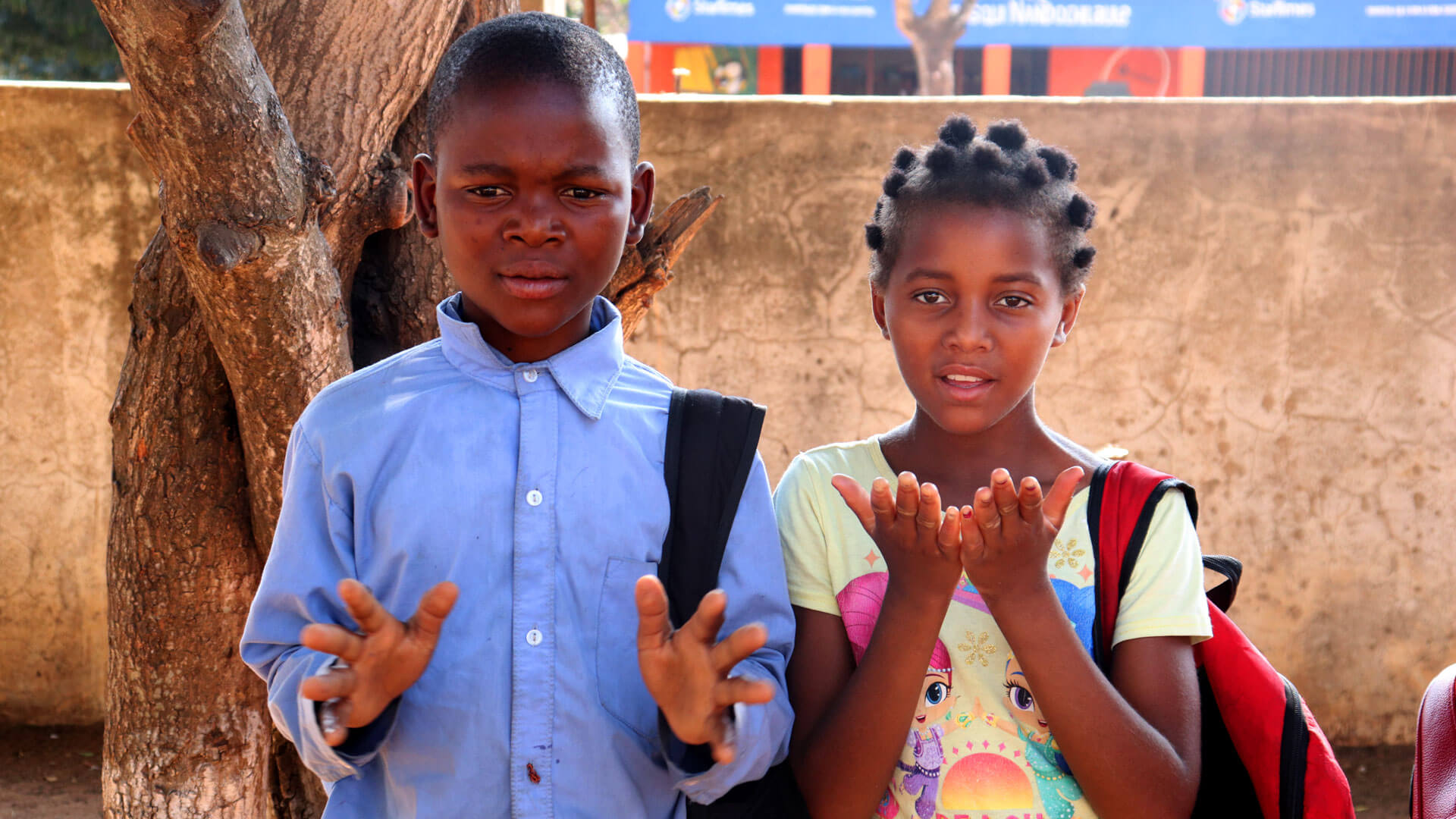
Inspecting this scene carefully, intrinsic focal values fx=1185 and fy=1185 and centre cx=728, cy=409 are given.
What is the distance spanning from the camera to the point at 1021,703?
56.8 inches

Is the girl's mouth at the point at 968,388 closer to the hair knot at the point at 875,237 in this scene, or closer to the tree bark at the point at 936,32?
the hair knot at the point at 875,237

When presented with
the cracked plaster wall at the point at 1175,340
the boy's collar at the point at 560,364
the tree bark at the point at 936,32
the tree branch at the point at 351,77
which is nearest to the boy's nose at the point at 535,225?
the boy's collar at the point at 560,364

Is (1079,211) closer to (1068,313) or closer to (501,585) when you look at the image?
(1068,313)

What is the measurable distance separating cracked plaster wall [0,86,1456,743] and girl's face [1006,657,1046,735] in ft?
8.04

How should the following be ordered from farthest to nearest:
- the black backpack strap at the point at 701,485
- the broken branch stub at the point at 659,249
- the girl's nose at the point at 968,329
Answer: the broken branch stub at the point at 659,249, the girl's nose at the point at 968,329, the black backpack strap at the point at 701,485

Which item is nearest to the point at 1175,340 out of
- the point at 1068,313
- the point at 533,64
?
the point at 1068,313

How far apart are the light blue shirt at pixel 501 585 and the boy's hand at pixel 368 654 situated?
52mm

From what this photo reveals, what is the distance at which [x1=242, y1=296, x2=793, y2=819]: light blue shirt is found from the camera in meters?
1.29

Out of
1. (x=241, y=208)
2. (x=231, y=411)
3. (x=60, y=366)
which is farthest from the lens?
(x=60, y=366)

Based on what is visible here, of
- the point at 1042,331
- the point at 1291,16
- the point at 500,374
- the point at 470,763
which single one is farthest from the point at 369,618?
the point at 1291,16

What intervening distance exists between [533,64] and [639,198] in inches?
8.8

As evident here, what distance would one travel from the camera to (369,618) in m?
1.13

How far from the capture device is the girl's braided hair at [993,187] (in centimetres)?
154

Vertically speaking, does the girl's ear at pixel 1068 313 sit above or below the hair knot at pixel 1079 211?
below
